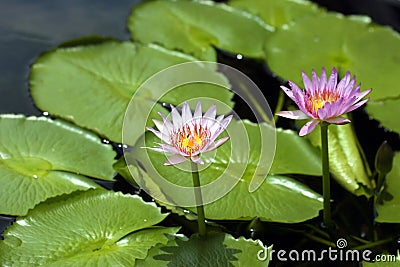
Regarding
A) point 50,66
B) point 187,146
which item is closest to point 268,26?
point 50,66

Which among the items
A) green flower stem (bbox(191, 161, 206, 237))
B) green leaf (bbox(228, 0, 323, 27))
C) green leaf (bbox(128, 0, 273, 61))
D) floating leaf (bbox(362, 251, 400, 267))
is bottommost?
floating leaf (bbox(362, 251, 400, 267))

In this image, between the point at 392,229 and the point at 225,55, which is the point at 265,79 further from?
the point at 392,229

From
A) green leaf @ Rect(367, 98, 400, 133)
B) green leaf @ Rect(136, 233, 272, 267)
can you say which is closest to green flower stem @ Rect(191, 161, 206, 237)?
green leaf @ Rect(136, 233, 272, 267)

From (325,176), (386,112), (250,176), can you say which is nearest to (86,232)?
(250,176)

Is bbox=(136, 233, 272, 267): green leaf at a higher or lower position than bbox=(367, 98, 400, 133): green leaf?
lower

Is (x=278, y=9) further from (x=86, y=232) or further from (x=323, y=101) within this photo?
(x=86, y=232)

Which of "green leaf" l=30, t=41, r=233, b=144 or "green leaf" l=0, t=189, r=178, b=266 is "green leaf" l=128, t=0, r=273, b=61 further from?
"green leaf" l=0, t=189, r=178, b=266

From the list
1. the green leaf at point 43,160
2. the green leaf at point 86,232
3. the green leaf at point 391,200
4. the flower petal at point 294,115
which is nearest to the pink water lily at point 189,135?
the flower petal at point 294,115
